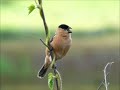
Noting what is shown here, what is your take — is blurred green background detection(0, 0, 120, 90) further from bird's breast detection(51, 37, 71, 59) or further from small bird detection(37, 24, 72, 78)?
bird's breast detection(51, 37, 71, 59)

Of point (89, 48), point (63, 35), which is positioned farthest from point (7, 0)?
point (63, 35)

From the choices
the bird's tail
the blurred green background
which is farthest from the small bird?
the blurred green background

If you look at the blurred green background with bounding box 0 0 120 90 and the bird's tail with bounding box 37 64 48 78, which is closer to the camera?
the bird's tail with bounding box 37 64 48 78

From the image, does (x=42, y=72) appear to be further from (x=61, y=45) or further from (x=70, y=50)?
(x=70, y=50)

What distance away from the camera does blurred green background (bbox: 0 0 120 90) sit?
12367mm

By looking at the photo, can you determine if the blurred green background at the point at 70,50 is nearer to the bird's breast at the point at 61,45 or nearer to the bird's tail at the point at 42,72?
the bird's tail at the point at 42,72

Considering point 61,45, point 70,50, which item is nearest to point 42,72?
point 61,45

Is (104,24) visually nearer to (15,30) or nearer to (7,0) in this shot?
(15,30)

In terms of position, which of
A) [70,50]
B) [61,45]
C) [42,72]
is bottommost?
[70,50]

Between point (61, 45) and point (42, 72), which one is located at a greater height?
point (61, 45)

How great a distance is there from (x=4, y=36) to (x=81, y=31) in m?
1.64

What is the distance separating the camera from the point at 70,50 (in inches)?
514

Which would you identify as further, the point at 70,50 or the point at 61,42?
the point at 70,50

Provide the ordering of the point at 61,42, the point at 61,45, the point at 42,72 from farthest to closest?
the point at 42,72, the point at 61,42, the point at 61,45
